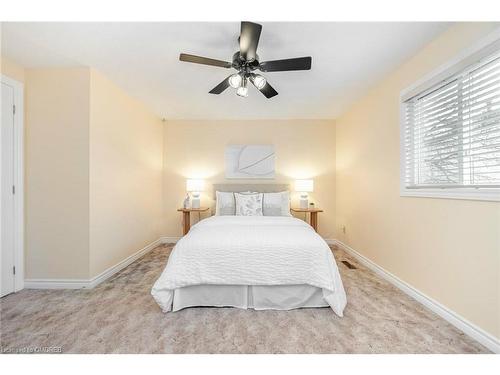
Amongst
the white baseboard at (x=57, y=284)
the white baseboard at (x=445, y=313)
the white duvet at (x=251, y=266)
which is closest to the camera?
the white baseboard at (x=445, y=313)

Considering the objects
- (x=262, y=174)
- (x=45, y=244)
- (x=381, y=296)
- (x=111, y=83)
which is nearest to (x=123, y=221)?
(x=45, y=244)

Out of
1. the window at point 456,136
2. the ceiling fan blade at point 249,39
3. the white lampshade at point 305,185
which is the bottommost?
the white lampshade at point 305,185

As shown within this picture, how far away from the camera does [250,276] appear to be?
1.85 m

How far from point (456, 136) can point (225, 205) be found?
9.77 feet

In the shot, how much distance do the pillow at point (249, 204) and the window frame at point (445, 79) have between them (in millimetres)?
1995

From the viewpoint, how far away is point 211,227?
92.3 inches

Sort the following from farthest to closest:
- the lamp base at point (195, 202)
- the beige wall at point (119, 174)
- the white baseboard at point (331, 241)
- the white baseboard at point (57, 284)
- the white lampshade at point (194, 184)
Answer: the white baseboard at point (331, 241)
the white lampshade at point (194, 184)
the lamp base at point (195, 202)
the beige wall at point (119, 174)
the white baseboard at point (57, 284)

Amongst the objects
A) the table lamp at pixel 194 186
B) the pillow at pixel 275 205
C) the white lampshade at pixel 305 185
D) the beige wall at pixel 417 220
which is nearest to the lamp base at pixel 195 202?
the table lamp at pixel 194 186

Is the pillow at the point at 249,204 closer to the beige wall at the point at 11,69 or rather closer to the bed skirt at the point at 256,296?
the bed skirt at the point at 256,296

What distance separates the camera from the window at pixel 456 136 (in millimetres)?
1469

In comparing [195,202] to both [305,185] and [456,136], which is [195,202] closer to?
[305,185]

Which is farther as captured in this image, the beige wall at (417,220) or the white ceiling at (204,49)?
the white ceiling at (204,49)

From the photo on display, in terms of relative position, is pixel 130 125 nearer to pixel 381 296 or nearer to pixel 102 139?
pixel 102 139
